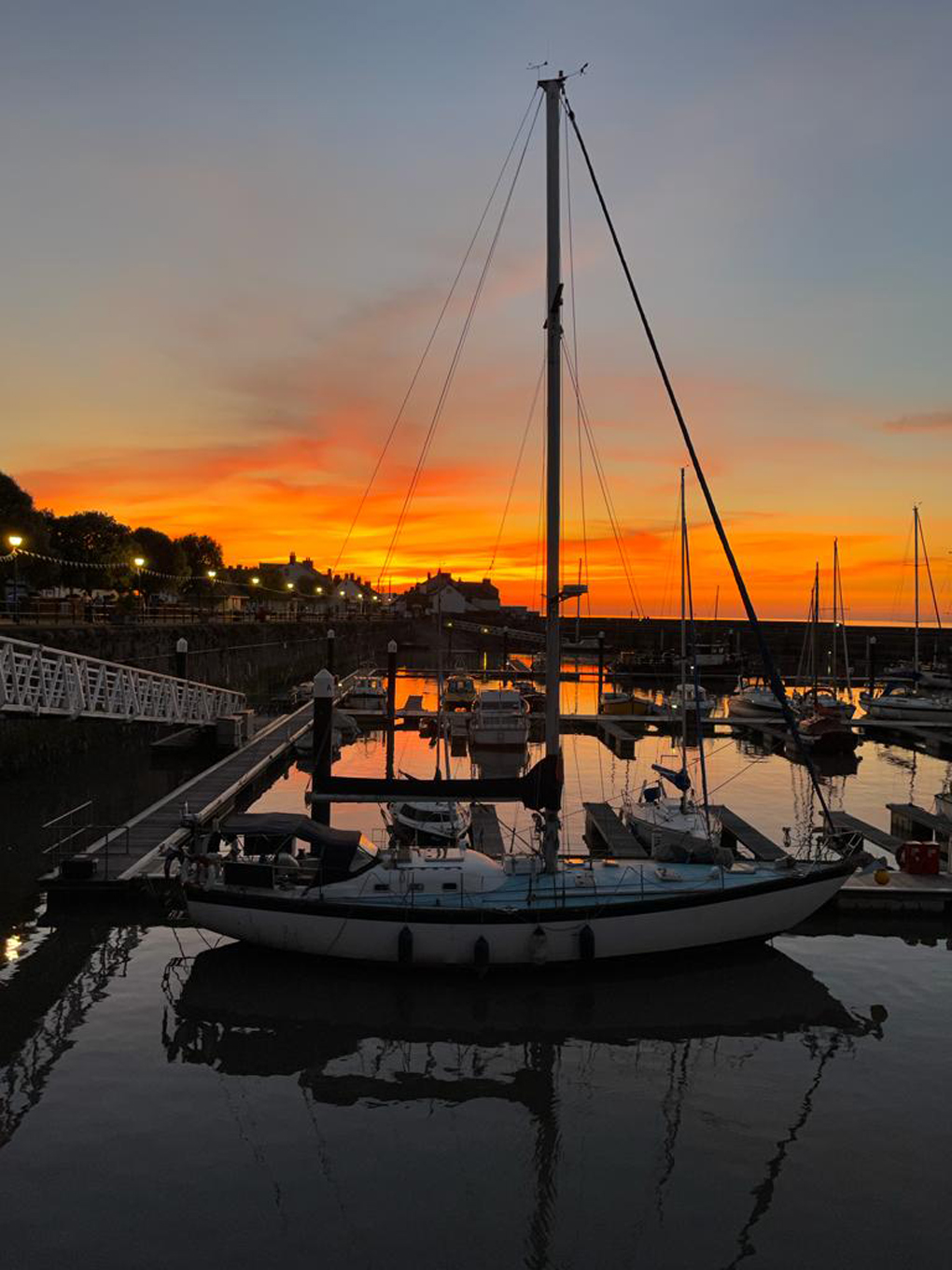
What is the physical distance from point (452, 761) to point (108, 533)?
5972 centimetres

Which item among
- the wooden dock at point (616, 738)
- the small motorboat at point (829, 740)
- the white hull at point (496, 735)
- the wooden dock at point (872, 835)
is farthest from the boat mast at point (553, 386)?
the small motorboat at point (829, 740)

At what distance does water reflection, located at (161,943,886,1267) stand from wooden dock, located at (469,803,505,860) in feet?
23.4

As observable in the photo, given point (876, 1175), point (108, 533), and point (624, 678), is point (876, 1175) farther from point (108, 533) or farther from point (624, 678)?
point (108, 533)

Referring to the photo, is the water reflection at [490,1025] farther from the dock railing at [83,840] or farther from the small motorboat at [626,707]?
the small motorboat at [626,707]

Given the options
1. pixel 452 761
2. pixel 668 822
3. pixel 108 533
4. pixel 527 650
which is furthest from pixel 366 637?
pixel 668 822

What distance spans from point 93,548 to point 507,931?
81750 mm

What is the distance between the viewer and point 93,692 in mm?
33594

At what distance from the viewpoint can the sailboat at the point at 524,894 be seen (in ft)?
53.0

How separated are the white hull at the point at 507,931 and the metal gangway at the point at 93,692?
11491 millimetres

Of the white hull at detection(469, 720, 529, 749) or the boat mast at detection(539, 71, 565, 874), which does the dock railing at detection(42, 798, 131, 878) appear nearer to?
the boat mast at detection(539, 71, 565, 874)

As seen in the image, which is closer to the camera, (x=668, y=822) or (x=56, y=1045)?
(x=56, y=1045)

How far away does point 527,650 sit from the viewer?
156 metres

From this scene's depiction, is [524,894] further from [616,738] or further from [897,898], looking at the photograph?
[616,738]

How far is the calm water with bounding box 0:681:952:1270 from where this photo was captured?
31.9 feet
